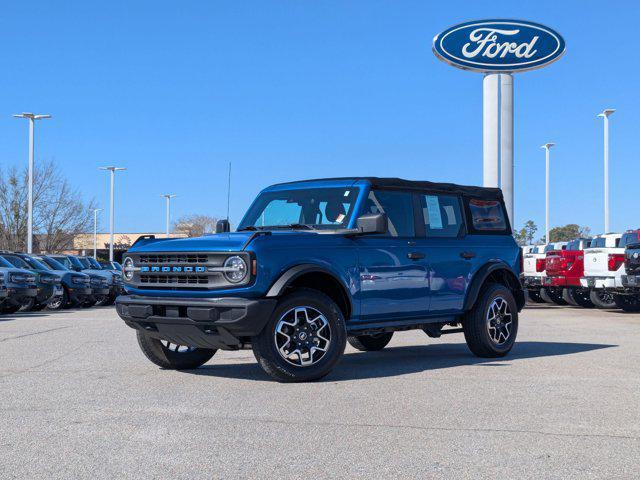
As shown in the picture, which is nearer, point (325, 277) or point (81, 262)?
point (325, 277)

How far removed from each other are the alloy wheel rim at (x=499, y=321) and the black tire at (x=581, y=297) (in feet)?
47.2

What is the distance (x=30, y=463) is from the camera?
5.25 metres

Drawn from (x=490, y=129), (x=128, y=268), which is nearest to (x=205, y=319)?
(x=128, y=268)

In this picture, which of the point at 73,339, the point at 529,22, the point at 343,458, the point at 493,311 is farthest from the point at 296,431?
the point at 529,22

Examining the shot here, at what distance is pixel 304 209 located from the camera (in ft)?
31.5

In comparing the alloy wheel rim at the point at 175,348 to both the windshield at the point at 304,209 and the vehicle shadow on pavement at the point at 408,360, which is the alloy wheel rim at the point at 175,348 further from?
the windshield at the point at 304,209

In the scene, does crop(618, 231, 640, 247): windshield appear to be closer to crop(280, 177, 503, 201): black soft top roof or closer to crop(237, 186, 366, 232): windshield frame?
crop(280, 177, 503, 201): black soft top roof

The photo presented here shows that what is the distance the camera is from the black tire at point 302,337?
815 cm

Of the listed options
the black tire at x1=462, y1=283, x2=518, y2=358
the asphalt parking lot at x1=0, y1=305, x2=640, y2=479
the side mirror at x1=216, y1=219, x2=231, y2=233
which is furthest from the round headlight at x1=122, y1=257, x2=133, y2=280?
the black tire at x1=462, y1=283, x2=518, y2=358

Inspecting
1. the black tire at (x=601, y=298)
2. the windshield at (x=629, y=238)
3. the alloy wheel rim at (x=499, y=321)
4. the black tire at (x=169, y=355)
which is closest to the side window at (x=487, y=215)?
the alloy wheel rim at (x=499, y=321)

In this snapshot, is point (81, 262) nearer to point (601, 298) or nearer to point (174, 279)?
point (601, 298)

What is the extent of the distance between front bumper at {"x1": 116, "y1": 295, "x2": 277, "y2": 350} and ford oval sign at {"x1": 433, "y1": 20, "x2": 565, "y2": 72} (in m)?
23.8

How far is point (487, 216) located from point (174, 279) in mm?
4245

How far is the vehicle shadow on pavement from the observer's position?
920 cm
